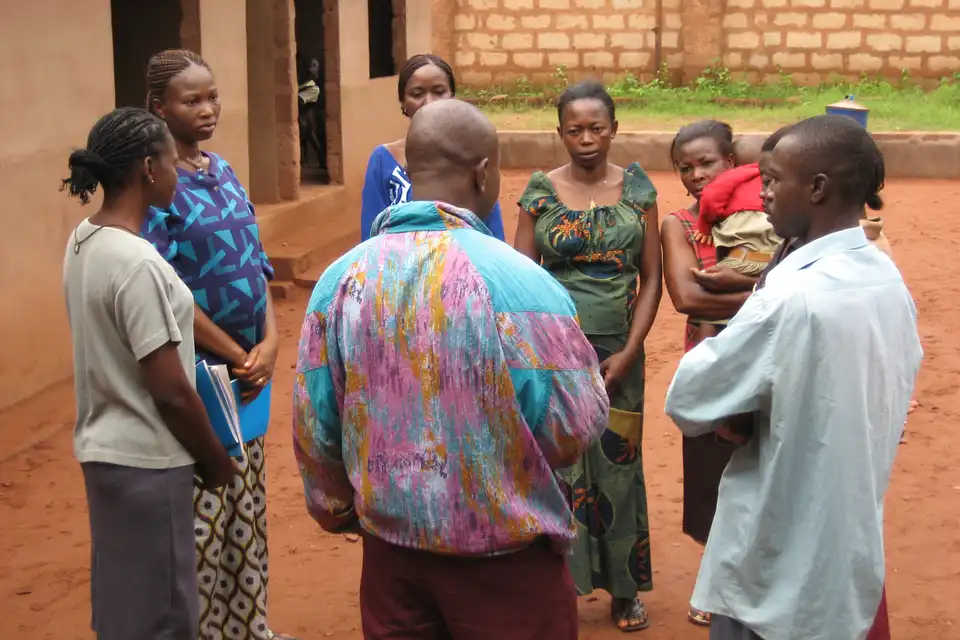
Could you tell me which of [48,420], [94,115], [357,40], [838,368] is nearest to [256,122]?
[357,40]

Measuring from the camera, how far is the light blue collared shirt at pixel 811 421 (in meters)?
2.43

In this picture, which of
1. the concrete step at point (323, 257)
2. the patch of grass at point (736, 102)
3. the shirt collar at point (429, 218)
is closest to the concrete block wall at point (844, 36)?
the patch of grass at point (736, 102)

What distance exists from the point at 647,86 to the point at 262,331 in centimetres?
1634

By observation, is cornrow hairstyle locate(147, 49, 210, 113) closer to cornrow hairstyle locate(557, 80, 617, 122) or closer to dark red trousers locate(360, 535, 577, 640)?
cornrow hairstyle locate(557, 80, 617, 122)

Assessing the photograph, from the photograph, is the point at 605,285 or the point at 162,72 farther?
the point at 605,285

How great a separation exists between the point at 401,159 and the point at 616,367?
1039mm

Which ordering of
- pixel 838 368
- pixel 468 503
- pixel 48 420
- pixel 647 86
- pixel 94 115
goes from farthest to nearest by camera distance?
pixel 647 86
pixel 94 115
pixel 48 420
pixel 838 368
pixel 468 503

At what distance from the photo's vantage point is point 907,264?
10172 mm

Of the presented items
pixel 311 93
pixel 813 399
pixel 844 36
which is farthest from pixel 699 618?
pixel 844 36

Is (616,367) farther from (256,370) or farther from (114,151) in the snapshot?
(114,151)

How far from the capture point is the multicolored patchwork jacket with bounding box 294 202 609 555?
2.16m

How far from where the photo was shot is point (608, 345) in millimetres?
3990

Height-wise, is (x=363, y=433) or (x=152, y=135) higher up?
(x=152, y=135)

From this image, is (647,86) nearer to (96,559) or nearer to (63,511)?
(63,511)
